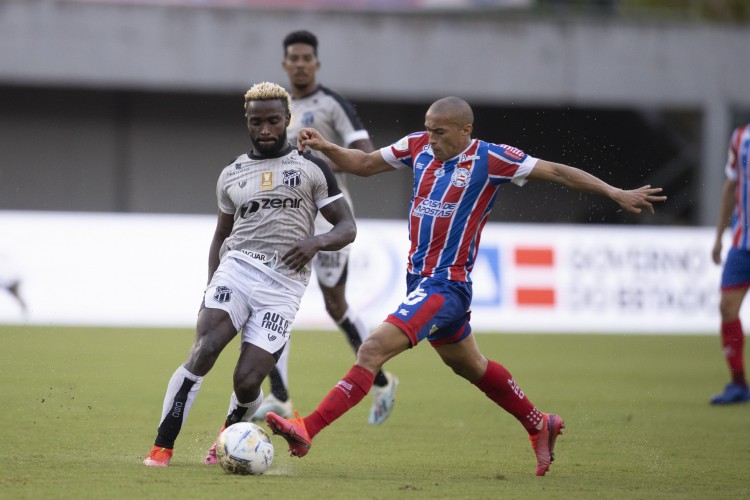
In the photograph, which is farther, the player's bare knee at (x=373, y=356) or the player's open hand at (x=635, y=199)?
the player's open hand at (x=635, y=199)

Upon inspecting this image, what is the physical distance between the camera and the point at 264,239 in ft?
21.3

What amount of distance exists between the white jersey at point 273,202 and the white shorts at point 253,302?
65 millimetres

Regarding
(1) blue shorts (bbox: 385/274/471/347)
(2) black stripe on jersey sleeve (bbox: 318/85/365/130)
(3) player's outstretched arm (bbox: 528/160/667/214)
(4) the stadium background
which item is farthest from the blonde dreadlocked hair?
(4) the stadium background

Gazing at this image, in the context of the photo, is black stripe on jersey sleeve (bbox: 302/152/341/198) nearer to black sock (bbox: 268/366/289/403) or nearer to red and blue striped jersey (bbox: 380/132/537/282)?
red and blue striped jersey (bbox: 380/132/537/282)

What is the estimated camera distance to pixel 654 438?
26.4 feet

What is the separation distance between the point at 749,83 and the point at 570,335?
1052cm

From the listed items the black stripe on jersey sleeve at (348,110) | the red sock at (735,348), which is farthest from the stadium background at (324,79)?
the black stripe on jersey sleeve at (348,110)

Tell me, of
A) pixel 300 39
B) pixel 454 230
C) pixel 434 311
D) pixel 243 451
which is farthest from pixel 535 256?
pixel 243 451

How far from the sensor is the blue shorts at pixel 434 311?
6.18 m

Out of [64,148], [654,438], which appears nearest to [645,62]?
[64,148]

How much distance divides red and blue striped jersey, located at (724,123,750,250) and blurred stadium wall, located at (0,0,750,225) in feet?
35.7

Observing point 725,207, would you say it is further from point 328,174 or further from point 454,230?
point 328,174

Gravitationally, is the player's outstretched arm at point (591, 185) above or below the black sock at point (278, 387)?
above

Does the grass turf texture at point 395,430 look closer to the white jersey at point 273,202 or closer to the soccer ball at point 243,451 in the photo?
the soccer ball at point 243,451
